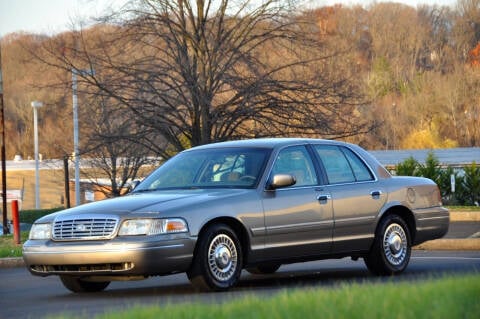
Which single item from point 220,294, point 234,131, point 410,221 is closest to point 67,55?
point 234,131

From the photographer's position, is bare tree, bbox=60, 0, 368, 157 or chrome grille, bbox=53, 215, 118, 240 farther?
bare tree, bbox=60, 0, 368, 157

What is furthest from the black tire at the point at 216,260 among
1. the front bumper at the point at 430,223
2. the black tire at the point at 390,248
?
the front bumper at the point at 430,223

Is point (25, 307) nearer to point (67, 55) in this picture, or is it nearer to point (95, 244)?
point (95, 244)

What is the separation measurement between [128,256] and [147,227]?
0.35 metres

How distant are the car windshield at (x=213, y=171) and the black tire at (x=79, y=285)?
1.21 meters

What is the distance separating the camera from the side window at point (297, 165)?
1364 centimetres

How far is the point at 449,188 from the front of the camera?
4025cm

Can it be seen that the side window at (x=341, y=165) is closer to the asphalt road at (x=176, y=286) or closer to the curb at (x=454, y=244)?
the asphalt road at (x=176, y=286)

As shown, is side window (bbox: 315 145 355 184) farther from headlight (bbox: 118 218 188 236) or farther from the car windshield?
headlight (bbox: 118 218 188 236)

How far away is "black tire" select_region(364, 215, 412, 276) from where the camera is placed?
557 inches

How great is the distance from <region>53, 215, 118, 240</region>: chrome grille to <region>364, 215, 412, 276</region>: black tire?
3.46 meters

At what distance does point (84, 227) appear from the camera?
1241cm

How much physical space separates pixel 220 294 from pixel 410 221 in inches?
141

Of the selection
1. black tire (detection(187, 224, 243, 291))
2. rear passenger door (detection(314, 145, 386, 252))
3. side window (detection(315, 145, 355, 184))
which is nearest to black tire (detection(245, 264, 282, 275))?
rear passenger door (detection(314, 145, 386, 252))
